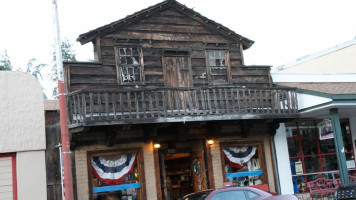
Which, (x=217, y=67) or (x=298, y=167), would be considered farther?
(x=298, y=167)

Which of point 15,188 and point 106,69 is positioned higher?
point 106,69

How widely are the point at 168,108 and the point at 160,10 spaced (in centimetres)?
392

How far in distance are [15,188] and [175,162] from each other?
748 cm

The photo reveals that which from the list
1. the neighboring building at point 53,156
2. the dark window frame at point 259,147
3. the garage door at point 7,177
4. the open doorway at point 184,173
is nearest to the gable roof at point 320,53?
the dark window frame at point 259,147

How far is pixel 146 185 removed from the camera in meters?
15.0

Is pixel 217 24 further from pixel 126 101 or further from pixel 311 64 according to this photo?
pixel 311 64

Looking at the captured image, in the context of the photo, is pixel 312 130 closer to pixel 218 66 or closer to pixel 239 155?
pixel 239 155

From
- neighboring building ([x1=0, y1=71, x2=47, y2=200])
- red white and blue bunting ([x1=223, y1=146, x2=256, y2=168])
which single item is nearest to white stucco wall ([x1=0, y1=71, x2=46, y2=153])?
neighboring building ([x1=0, y1=71, x2=47, y2=200])

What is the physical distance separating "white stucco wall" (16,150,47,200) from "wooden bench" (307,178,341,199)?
9.82 meters

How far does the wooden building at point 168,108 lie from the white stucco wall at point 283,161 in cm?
38

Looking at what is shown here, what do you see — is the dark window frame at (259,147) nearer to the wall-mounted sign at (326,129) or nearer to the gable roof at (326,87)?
the wall-mounted sign at (326,129)

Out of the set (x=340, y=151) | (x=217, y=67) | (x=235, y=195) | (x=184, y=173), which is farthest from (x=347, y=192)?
(x=184, y=173)

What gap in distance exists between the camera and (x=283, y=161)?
1764 cm

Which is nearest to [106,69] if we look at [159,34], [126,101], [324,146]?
[126,101]
